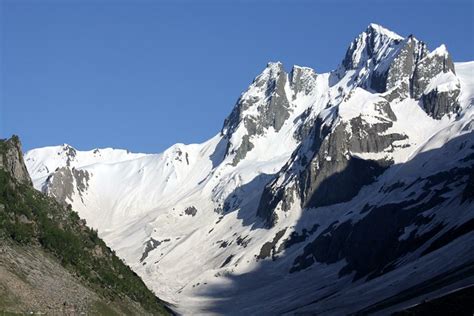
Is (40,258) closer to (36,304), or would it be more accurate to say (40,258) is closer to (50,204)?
(36,304)

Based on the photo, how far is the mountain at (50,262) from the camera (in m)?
78.6

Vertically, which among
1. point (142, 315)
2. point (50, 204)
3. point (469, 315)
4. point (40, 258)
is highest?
point (50, 204)

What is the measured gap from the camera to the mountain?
7856cm

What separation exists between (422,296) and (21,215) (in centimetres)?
11768

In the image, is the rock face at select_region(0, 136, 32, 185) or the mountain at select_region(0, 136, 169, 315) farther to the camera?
the rock face at select_region(0, 136, 32, 185)

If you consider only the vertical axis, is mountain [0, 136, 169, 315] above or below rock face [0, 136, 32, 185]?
below

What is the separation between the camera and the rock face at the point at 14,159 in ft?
350

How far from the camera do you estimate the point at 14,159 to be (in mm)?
110750

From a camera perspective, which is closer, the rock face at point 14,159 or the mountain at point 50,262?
the mountain at point 50,262

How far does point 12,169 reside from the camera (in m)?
109

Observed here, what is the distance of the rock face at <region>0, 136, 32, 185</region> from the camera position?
350 feet

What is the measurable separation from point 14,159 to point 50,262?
25.0 meters

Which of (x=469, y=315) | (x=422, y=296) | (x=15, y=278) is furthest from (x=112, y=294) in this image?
(x=422, y=296)

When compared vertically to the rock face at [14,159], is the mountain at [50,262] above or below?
below
